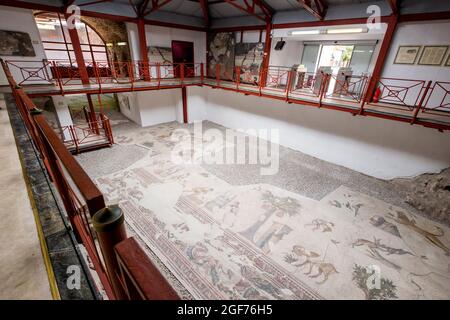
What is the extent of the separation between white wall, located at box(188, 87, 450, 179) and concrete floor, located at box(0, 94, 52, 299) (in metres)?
7.99

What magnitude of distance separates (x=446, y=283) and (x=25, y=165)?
6630mm

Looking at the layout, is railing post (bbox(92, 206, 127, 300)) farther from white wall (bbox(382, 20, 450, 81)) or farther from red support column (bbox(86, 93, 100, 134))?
red support column (bbox(86, 93, 100, 134))

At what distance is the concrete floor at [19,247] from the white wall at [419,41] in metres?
8.70

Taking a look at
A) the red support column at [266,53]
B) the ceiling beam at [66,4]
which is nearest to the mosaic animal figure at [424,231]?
the red support column at [266,53]

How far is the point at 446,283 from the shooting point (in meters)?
3.79

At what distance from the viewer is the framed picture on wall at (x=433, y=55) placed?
5656 mm

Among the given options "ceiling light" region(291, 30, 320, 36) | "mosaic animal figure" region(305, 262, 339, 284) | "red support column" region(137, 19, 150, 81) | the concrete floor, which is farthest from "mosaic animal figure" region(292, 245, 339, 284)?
"red support column" region(137, 19, 150, 81)

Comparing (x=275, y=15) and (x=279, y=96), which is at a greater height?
(x=275, y=15)

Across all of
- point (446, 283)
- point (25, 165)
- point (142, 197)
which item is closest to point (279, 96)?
point (142, 197)

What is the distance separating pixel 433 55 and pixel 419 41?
536 mm

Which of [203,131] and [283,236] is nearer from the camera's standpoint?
[283,236]

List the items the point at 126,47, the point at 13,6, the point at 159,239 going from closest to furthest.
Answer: the point at 159,239 → the point at 13,6 → the point at 126,47

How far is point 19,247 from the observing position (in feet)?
4.19

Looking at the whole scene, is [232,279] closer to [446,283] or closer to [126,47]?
[446,283]
